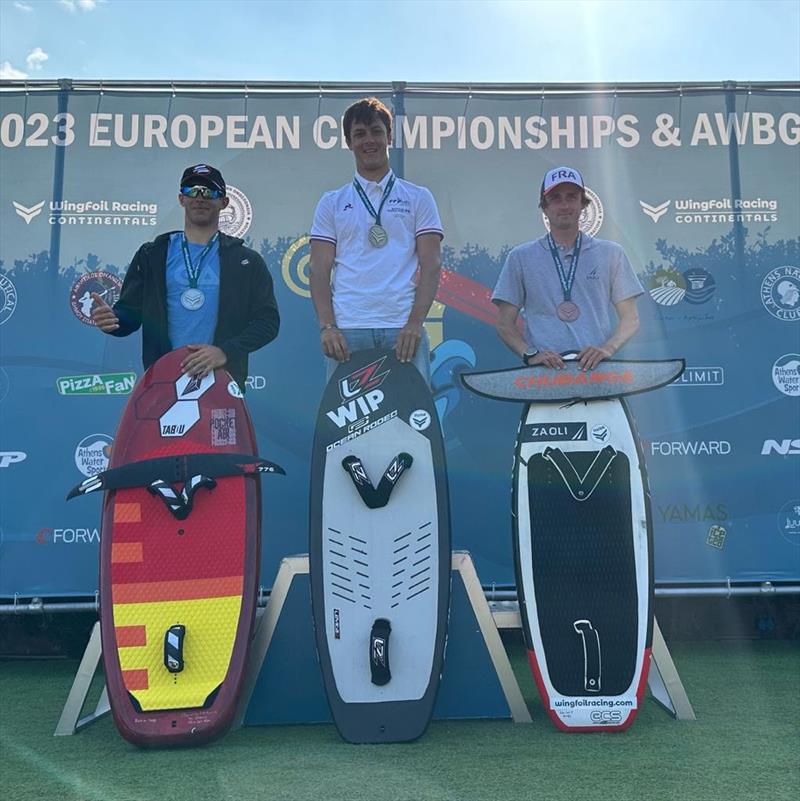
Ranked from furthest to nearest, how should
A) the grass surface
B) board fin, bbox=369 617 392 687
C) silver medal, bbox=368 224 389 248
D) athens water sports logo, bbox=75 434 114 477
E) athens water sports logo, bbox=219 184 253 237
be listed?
athens water sports logo, bbox=219 184 253 237 → athens water sports logo, bbox=75 434 114 477 → silver medal, bbox=368 224 389 248 → board fin, bbox=369 617 392 687 → the grass surface

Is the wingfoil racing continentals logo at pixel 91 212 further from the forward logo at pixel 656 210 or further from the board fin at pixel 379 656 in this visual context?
the forward logo at pixel 656 210

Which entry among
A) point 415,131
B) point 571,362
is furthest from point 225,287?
point 415,131

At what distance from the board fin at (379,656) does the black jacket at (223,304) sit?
3.47ft

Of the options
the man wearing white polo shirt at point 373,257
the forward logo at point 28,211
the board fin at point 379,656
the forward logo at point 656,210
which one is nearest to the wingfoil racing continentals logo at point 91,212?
the forward logo at point 28,211

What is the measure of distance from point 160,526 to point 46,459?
125 cm

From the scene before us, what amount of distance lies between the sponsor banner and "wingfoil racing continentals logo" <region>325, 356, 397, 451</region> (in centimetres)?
96

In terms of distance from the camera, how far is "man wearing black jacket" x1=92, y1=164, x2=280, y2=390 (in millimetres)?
2754

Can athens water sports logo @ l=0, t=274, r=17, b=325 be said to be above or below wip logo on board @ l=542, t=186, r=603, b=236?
below

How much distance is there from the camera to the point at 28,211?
3.70m

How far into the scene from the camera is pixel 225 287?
2.77 meters

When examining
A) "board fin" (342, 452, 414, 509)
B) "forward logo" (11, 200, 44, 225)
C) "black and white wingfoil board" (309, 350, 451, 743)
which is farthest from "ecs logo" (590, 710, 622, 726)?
"forward logo" (11, 200, 44, 225)

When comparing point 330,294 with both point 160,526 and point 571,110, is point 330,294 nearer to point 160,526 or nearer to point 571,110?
point 160,526

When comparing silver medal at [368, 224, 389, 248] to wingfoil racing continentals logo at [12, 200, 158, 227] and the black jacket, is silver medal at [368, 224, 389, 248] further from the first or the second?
wingfoil racing continentals logo at [12, 200, 158, 227]

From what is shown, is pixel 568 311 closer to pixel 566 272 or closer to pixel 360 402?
Result: pixel 566 272
